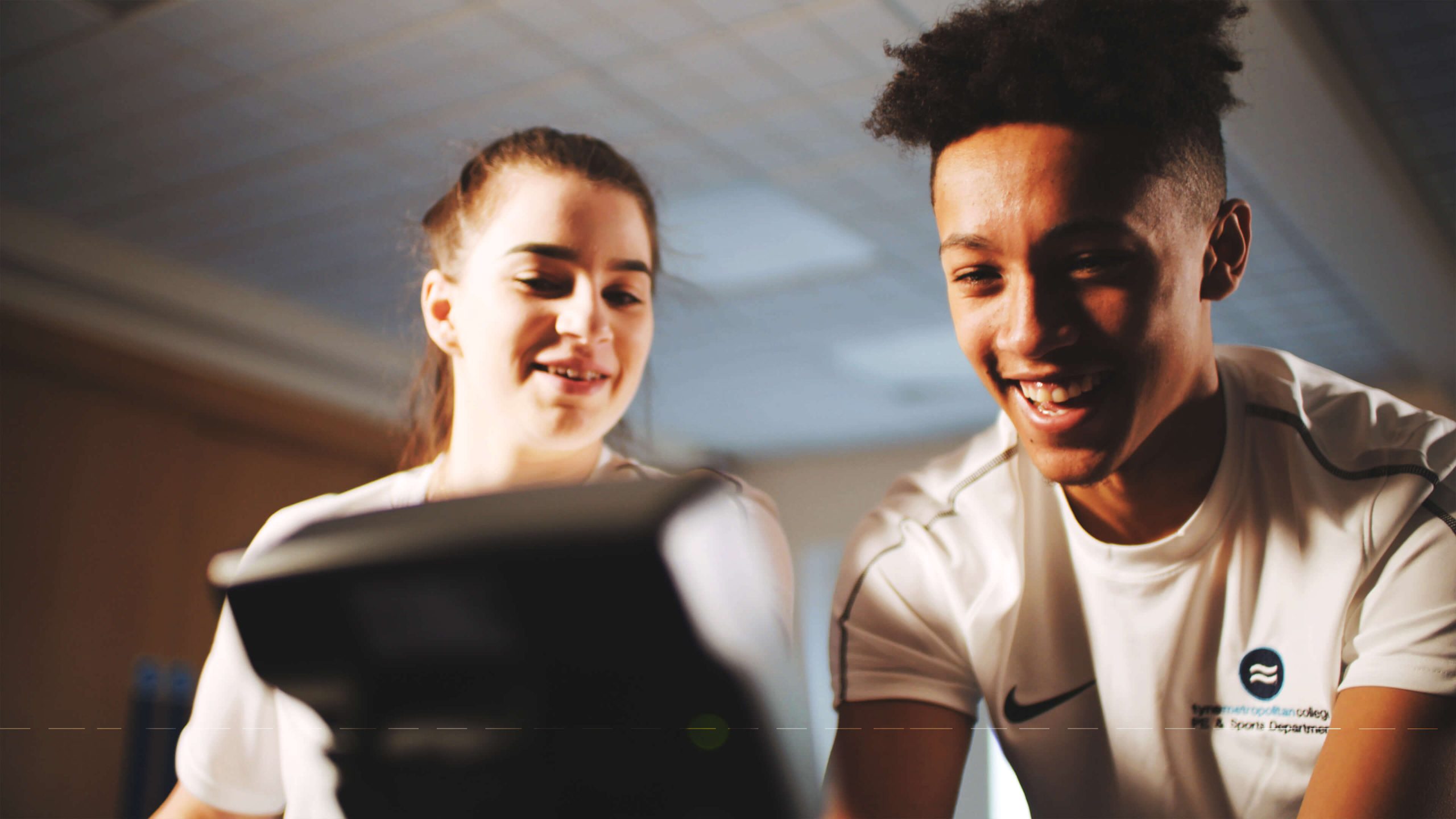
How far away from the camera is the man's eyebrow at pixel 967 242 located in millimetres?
701

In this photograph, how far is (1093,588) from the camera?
2.50 ft

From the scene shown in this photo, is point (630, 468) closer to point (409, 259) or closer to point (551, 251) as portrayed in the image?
point (551, 251)

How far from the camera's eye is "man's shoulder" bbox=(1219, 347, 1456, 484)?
68cm

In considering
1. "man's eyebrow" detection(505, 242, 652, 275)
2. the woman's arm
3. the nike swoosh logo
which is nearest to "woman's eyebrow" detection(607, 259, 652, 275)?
"man's eyebrow" detection(505, 242, 652, 275)

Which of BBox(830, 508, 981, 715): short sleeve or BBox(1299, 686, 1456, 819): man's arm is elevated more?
BBox(830, 508, 981, 715): short sleeve

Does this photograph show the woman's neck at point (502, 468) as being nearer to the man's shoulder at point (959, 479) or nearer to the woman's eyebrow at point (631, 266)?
the woman's eyebrow at point (631, 266)

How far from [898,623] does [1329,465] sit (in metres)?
0.31

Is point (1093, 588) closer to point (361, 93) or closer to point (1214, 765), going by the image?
point (1214, 765)

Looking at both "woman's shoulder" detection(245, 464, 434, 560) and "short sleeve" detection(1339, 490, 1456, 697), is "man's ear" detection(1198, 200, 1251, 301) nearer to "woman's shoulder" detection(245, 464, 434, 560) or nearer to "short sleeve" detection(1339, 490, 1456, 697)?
"short sleeve" detection(1339, 490, 1456, 697)

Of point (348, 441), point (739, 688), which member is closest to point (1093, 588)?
point (739, 688)

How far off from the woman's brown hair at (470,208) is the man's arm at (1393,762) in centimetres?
63

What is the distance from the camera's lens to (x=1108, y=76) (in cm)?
68

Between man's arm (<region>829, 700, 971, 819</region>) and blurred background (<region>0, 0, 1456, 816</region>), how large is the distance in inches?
1.0

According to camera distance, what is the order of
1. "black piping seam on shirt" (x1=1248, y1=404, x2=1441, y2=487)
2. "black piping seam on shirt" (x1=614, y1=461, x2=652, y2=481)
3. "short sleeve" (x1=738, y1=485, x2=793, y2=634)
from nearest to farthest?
"short sleeve" (x1=738, y1=485, x2=793, y2=634) < "black piping seam on shirt" (x1=1248, y1=404, x2=1441, y2=487) < "black piping seam on shirt" (x1=614, y1=461, x2=652, y2=481)
